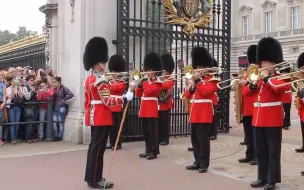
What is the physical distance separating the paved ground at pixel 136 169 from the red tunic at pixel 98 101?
2.85ft

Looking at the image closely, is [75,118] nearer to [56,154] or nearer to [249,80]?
[56,154]

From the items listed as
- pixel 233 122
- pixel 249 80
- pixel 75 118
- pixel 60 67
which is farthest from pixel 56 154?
pixel 233 122

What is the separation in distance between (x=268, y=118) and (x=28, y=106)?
547 centimetres

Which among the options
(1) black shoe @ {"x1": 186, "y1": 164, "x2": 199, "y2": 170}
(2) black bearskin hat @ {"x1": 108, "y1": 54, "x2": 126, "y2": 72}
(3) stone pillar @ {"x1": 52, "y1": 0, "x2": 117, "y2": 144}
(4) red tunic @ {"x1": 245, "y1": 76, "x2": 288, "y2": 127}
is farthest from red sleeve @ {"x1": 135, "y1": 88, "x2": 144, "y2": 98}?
(4) red tunic @ {"x1": 245, "y1": 76, "x2": 288, "y2": 127}

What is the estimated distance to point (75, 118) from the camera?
895 cm

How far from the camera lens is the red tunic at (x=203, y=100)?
21.7 ft

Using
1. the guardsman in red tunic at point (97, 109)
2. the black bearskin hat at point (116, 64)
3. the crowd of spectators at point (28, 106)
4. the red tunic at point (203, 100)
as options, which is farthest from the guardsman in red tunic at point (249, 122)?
the crowd of spectators at point (28, 106)

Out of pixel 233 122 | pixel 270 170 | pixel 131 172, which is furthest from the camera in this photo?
pixel 233 122

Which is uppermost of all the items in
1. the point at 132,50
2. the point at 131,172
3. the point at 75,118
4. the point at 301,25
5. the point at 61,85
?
the point at 301,25

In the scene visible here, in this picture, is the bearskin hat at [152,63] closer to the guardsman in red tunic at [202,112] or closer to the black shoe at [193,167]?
the guardsman in red tunic at [202,112]

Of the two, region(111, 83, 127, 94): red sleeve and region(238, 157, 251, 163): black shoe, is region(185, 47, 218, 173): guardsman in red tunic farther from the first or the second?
region(111, 83, 127, 94): red sleeve

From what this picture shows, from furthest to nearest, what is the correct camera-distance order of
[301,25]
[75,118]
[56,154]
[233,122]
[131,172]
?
1. [301,25]
2. [233,122]
3. [75,118]
4. [56,154]
5. [131,172]

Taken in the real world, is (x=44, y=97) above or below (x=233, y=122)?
above

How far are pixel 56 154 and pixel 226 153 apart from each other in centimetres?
307
